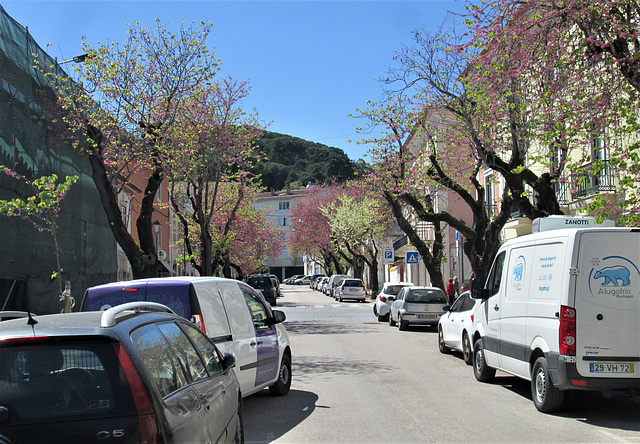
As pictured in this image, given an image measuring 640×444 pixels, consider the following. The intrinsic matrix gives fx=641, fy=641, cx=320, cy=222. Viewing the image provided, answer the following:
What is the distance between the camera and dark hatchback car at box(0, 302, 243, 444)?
321cm

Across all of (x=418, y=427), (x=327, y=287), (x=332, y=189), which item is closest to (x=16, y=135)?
(x=418, y=427)

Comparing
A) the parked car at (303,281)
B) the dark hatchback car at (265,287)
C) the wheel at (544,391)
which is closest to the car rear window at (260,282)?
the dark hatchback car at (265,287)

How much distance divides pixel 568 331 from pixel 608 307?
555mm

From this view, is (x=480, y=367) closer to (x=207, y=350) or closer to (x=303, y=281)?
(x=207, y=350)

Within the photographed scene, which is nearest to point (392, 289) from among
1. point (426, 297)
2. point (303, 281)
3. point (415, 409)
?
point (426, 297)

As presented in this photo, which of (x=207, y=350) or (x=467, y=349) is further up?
(x=207, y=350)

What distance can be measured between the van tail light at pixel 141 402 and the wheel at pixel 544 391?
597cm

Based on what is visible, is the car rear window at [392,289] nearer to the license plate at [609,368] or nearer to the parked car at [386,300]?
the parked car at [386,300]

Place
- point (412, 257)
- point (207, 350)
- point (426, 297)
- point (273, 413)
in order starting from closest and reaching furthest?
1. point (207, 350)
2. point (273, 413)
3. point (426, 297)
4. point (412, 257)

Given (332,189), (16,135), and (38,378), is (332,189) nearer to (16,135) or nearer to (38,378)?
(16,135)

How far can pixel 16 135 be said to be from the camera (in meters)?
17.9

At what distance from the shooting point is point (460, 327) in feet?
42.9

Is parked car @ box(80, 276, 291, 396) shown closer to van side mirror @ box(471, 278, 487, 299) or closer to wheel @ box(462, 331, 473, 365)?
van side mirror @ box(471, 278, 487, 299)

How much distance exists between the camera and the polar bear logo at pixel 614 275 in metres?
7.60
